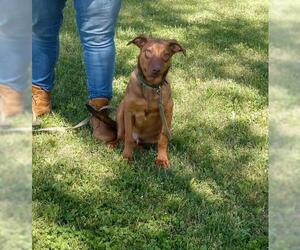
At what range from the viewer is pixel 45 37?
4238 millimetres

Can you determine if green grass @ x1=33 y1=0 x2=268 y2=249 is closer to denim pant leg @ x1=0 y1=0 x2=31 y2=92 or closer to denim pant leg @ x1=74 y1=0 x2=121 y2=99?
denim pant leg @ x1=74 y1=0 x2=121 y2=99

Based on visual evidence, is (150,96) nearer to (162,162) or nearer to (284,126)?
(162,162)

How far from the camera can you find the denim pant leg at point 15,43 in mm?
1406

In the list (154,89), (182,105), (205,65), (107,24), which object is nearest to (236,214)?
(154,89)

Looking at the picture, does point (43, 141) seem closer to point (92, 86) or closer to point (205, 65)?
point (92, 86)

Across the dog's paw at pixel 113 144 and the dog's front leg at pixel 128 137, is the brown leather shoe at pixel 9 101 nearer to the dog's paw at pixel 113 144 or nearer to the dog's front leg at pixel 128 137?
the dog's front leg at pixel 128 137

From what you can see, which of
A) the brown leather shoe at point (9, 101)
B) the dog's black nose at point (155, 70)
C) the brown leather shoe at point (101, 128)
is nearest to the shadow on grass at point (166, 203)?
the brown leather shoe at point (101, 128)

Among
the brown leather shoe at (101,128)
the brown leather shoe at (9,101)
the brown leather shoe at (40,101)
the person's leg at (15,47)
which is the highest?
the person's leg at (15,47)

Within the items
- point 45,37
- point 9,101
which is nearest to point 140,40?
point 45,37

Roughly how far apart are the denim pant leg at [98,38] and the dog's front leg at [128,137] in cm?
38

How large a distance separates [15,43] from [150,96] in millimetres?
2260

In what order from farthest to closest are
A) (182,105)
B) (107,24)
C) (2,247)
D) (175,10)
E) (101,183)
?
1. (175,10)
2. (182,105)
3. (107,24)
4. (101,183)
5. (2,247)

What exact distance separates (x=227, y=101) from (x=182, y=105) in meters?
0.41

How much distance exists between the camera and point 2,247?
162 cm
